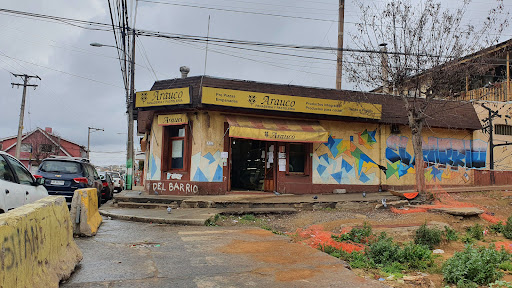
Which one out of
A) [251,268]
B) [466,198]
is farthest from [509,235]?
[251,268]

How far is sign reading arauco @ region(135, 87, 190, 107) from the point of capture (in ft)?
43.5

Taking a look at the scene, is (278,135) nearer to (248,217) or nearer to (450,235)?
(248,217)

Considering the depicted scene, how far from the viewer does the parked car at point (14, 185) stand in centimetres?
608

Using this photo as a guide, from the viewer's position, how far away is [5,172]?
645cm

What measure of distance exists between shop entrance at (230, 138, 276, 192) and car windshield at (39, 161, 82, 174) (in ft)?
19.5

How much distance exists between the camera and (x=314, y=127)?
1447cm

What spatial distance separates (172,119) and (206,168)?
2.42 m

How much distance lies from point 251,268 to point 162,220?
199 inches

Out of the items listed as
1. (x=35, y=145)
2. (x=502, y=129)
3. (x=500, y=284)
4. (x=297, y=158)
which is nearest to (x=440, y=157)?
(x=502, y=129)

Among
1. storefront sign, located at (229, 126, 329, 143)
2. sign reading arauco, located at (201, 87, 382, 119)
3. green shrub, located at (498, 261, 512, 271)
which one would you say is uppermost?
sign reading arauco, located at (201, 87, 382, 119)

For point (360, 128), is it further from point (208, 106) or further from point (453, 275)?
point (453, 275)

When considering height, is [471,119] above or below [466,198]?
above

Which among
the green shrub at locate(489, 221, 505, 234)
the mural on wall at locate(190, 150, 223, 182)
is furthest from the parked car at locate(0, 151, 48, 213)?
the green shrub at locate(489, 221, 505, 234)

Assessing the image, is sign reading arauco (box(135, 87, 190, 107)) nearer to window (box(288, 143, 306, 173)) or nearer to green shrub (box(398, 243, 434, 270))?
window (box(288, 143, 306, 173))
